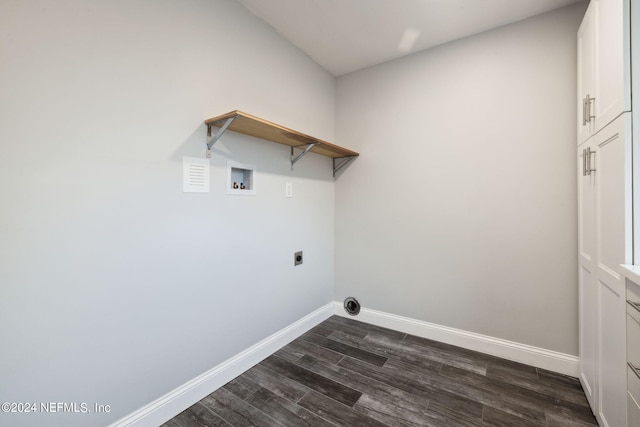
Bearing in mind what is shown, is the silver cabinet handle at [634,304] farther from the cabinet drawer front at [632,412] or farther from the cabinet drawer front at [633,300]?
the cabinet drawer front at [632,412]

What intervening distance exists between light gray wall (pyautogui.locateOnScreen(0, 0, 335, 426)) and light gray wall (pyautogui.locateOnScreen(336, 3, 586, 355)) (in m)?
1.06

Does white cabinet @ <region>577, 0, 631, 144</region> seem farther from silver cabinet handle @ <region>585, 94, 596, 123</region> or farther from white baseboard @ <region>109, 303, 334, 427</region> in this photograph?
white baseboard @ <region>109, 303, 334, 427</region>

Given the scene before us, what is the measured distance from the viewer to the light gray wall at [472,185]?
5.98 feet

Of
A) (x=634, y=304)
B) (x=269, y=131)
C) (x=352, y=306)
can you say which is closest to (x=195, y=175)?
(x=269, y=131)

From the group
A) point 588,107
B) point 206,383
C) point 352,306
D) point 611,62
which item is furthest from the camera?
point 352,306

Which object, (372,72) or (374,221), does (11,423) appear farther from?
(372,72)

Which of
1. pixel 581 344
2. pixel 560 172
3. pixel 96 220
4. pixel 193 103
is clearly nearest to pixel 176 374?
pixel 96 220

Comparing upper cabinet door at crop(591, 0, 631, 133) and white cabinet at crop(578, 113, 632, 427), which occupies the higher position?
upper cabinet door at crop(591, 0, 631, 133)

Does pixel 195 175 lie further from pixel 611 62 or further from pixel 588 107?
pixel 588 107

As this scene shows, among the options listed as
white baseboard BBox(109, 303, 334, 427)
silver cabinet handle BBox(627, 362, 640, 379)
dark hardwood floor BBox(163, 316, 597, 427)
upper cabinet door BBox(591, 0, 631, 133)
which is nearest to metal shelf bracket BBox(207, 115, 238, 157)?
white baseboard BBox(109, 303, 334, 427)

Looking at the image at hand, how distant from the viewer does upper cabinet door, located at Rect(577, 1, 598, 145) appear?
1.42 meters

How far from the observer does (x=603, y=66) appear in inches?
51.0

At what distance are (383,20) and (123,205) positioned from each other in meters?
2.11

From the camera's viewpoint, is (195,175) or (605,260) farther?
(195,175)
